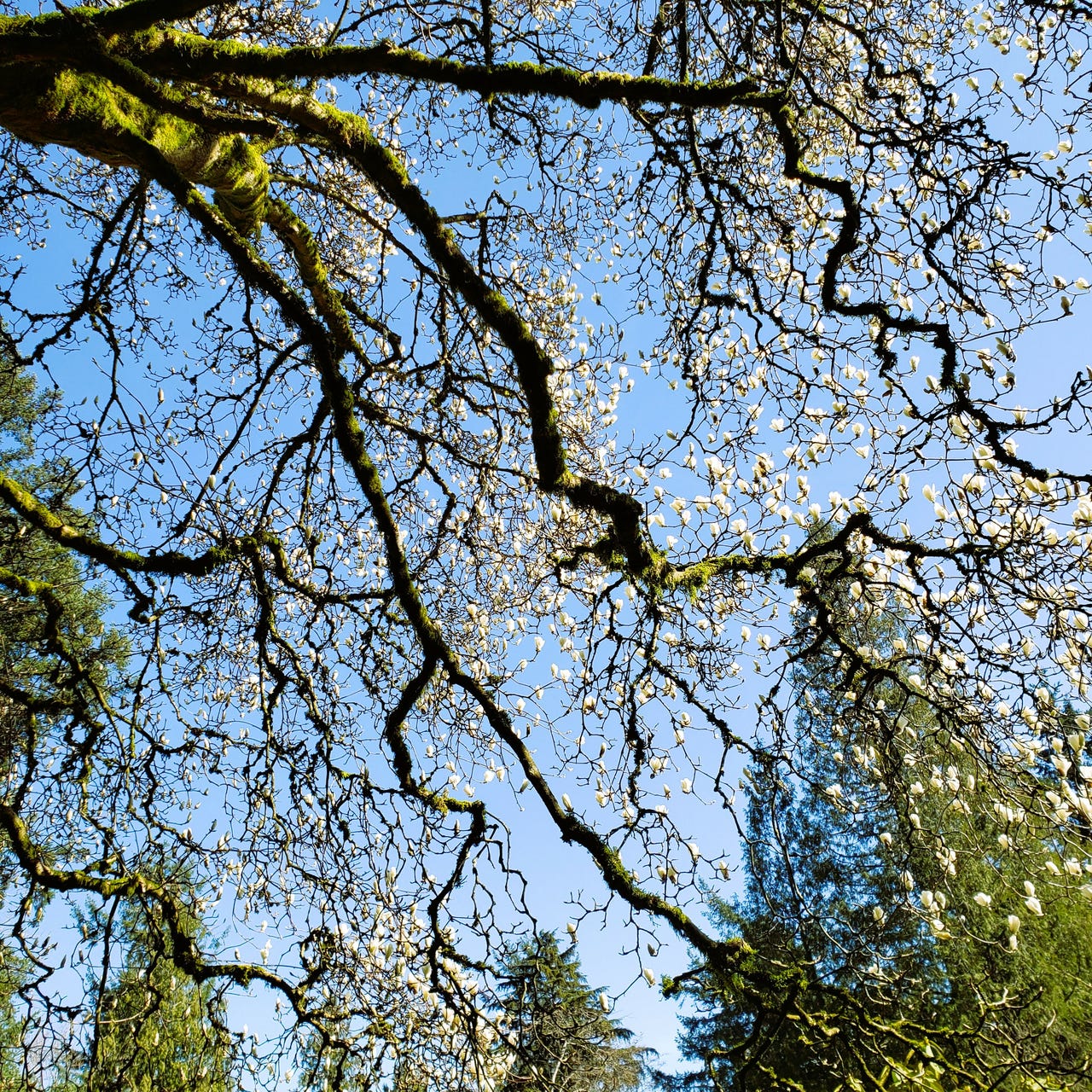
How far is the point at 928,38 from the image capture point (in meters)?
4.97

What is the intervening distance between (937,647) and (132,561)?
381 cm

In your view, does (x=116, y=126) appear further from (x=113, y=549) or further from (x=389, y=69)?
(x=113, y=549)

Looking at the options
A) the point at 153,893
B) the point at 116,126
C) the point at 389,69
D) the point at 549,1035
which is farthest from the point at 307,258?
the point at 549,1035

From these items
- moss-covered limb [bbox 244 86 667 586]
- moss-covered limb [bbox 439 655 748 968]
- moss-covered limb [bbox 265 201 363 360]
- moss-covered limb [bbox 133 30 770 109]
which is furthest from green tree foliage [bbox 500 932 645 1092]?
moss-covered limb [bbox 133 30 770 109]

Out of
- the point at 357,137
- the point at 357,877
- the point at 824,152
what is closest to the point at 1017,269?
the point at 824,152

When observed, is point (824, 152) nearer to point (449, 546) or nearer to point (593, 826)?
point (449, 546)

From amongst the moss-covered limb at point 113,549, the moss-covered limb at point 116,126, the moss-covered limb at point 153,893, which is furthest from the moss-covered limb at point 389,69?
the moss-covered limb at point 153,893

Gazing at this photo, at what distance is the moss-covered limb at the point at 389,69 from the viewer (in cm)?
297

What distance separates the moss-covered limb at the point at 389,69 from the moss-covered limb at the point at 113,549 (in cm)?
190

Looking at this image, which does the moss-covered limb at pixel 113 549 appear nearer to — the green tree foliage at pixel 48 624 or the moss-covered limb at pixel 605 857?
the green tree foliage at pixel 48 624

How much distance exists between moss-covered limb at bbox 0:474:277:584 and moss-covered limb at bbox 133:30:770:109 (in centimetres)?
190

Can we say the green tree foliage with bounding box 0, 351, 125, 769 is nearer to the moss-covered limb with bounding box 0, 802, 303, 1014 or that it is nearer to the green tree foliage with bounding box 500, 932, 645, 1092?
the moss-covered limb with bounding box 0, 802, 303, 1014

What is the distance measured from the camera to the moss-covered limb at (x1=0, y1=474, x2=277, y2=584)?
148 inches

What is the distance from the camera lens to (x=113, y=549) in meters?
3.82
